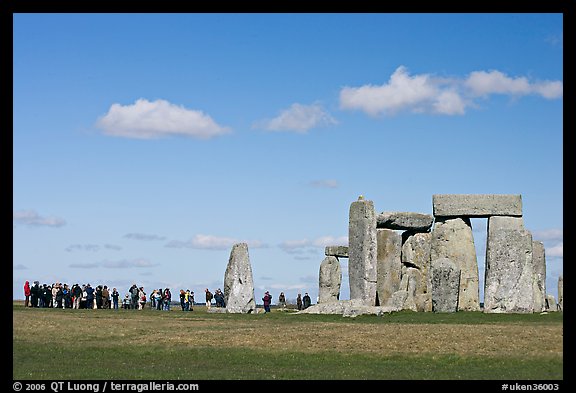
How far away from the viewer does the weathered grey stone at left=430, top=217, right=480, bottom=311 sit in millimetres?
35594

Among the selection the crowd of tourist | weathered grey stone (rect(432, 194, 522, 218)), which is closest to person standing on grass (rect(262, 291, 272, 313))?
the crowd of tourist

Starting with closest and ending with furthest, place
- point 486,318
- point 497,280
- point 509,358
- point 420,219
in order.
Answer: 1. point 509,358
2. point 486,318
3. point 497,280
4. point 420,219

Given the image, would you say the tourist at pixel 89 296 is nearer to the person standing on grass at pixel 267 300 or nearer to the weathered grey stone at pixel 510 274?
the person standing on grass at pixel 267 300

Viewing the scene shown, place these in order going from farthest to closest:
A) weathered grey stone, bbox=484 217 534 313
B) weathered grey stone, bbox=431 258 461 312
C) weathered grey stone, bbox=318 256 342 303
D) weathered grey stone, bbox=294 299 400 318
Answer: weathered grey stone, bbox=318 256 342 303 → weathered grey stone, bbox=431 258 461 312 → weathered grey stone, bbox=484 217 534 313 → weathered grey stone, bbox=294 299 400 318

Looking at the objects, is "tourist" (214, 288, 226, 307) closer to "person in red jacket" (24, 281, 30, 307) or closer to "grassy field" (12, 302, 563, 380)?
"person in red jacket" (24, 281, 30, 307)

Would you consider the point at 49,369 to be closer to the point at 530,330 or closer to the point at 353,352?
the point at 353,352

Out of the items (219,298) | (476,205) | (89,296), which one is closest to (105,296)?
(89,296)

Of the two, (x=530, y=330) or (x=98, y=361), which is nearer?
(x=98, y=361)

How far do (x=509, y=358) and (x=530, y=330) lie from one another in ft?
12.4

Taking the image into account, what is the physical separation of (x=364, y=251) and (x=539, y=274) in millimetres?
6313

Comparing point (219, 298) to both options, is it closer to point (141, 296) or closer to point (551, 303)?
point (141, 296)

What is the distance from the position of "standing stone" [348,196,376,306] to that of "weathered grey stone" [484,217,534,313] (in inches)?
145
